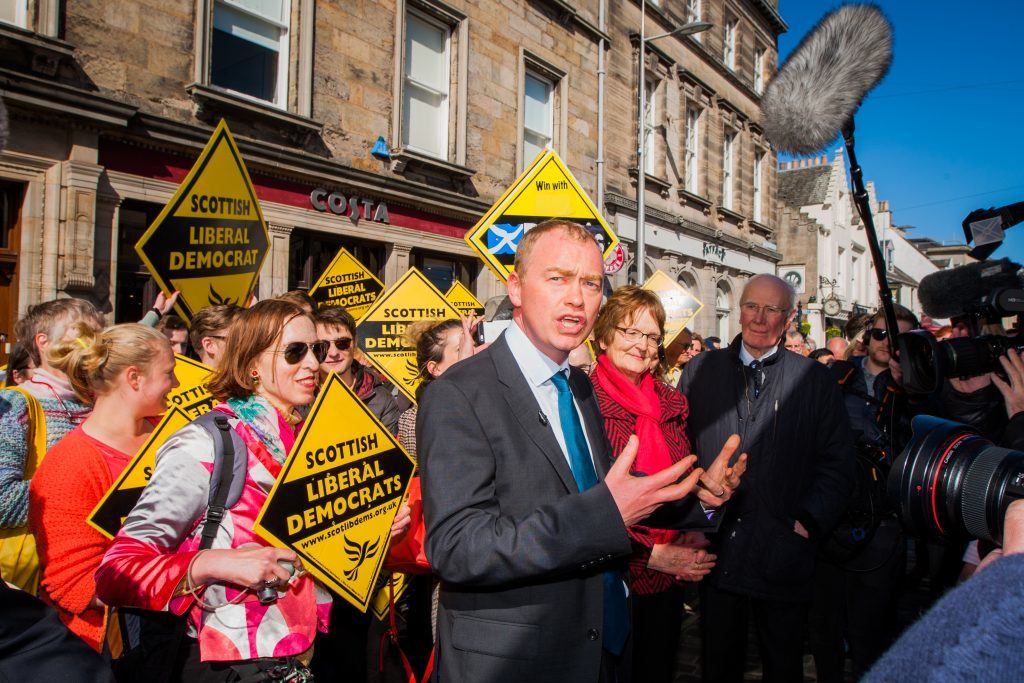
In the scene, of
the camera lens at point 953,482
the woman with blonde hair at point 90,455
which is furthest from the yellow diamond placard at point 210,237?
the camera lens at point 953,482

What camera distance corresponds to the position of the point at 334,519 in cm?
246

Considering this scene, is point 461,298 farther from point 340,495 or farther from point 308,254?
point 340,495

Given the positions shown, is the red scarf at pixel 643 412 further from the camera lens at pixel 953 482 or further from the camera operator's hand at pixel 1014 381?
the camera lens at pixel 953 482

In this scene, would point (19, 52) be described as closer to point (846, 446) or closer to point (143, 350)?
point (143, 350)

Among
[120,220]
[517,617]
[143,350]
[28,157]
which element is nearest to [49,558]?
[143,350]

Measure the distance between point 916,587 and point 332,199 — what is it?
824cm

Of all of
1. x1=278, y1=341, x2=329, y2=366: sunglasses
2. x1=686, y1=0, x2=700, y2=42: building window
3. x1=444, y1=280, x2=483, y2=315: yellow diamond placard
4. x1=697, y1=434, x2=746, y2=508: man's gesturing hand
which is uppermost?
x1=686, y1=0, x2=700, y2=42: building window

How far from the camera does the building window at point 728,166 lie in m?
21.4

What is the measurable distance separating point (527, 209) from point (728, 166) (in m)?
18.3

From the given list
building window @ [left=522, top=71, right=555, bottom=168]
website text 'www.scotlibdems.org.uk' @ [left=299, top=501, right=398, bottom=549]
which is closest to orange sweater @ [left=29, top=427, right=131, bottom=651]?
website text 'www.scotlibdems.org.uk' @ [left=299, top=501, right=398, bottom=549]

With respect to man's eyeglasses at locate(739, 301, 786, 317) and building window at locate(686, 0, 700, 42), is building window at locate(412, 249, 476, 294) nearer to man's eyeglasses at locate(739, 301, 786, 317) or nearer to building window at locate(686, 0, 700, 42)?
man's eyeglasses at locate(739, 301, 786, 317)

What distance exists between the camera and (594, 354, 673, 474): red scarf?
10.3 ft

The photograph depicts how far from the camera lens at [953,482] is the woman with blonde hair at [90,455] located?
2520 mm

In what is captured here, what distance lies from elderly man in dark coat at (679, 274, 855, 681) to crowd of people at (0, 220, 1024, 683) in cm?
1
